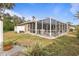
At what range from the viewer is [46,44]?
4.71 ft

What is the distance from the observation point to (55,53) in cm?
143

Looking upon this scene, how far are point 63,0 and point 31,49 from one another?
493 millimetres

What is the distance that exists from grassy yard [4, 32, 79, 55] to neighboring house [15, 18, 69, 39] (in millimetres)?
41

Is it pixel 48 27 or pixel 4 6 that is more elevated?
pixel 4 6

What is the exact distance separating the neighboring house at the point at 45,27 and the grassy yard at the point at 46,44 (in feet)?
0.13

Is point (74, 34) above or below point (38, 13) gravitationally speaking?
below

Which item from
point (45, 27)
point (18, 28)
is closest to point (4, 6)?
point (18, 28)

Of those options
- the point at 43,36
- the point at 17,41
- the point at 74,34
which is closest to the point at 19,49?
the point at 17,41

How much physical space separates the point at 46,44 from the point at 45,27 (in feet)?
0.47

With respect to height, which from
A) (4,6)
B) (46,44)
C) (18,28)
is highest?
(4,6)

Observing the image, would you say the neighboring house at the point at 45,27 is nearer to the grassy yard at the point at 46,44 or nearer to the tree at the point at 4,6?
the grassy yard at the point at 46,44

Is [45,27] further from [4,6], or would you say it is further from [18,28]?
[4,6]

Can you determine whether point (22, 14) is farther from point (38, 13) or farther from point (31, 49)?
point (31, 49)

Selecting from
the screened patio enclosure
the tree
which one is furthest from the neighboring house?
the tree
